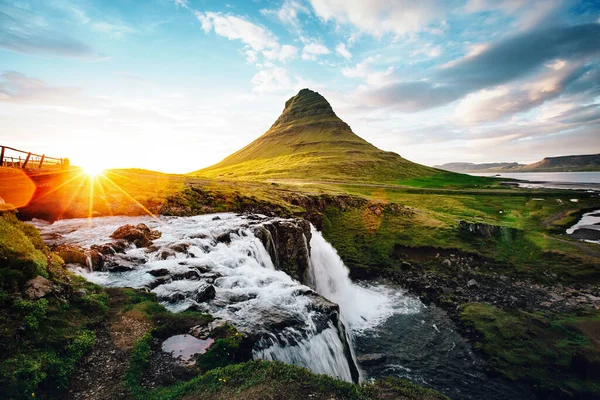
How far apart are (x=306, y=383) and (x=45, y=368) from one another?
9105 mm

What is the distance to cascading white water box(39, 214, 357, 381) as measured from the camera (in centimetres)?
1477

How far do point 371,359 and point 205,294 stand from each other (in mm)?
14621

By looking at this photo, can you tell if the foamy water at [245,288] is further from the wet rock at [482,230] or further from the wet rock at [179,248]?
the wet rock at [482,230]

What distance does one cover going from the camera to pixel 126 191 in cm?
3962

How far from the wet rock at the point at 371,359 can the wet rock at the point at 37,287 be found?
20612 millimetres

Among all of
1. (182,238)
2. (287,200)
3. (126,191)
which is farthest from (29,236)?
(287,200)

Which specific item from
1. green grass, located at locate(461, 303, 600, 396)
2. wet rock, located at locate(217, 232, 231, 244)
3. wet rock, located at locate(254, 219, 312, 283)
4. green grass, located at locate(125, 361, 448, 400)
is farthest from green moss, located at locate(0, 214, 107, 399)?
green grass, located at locate(461, 303, 600, 396)

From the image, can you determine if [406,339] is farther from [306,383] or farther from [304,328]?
[306,383]

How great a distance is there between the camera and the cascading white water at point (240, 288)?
1477 centimetres

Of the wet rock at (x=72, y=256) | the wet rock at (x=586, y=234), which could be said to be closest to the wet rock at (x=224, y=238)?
the wet rock at (x=72, y=256)

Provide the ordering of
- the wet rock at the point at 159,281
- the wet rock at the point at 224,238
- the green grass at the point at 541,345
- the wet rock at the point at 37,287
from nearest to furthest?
1. the wet rock at the point at 37,287
2. the wet rock at the point at 159,281
3. the green grass at the point at 541,345
4. the wet rock at the point at 224,238

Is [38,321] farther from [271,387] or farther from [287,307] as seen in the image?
[287,307]

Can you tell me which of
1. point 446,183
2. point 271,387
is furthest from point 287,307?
point 446,183

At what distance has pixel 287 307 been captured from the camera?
55.3 ft
